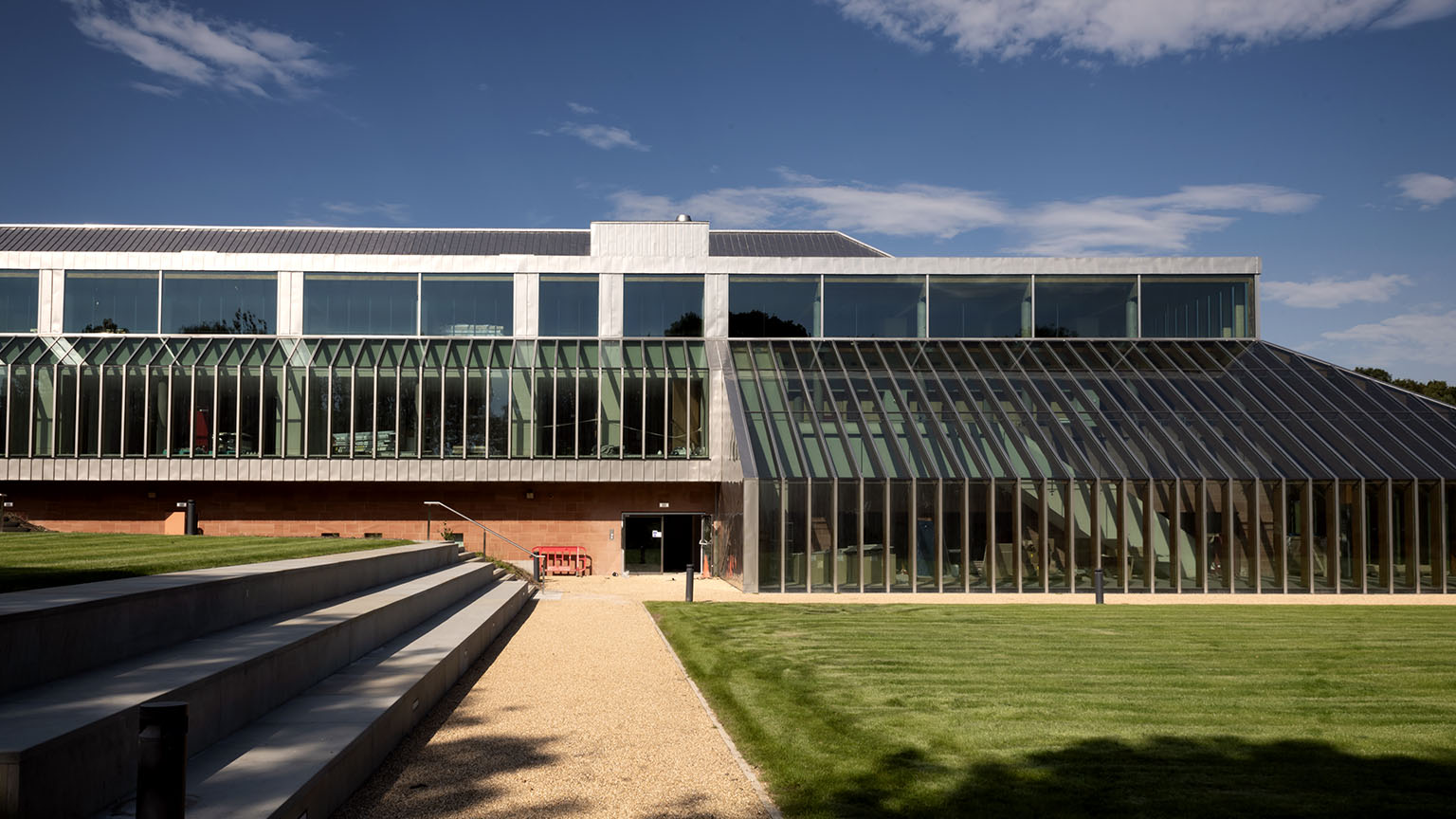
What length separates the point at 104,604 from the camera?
7422mm

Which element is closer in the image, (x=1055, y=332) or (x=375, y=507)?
(x=375, y=507)

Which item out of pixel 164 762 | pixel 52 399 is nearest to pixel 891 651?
pixel 164 762

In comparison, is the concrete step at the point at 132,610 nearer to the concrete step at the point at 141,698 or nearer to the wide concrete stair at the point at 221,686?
the wide concrete stair at the point at 221,686

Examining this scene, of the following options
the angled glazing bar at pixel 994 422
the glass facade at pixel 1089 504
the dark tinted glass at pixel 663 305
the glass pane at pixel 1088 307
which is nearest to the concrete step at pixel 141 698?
the glass facade at pixel 1089 504

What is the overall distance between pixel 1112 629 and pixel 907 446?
9.74 metres

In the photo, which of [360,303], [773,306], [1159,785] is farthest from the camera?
[773,306]

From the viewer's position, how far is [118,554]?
13086mm

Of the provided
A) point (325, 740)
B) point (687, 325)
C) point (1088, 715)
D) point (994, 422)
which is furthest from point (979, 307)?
point (325, 740)

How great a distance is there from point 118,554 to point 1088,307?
30304mm

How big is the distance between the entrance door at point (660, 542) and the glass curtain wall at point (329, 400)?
7.11 feet

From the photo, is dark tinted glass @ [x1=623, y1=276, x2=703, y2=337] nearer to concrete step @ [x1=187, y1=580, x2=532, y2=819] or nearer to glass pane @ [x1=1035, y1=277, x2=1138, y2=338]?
glass pane @ [x1=1035, y1=277, x2=1138, y2=338]

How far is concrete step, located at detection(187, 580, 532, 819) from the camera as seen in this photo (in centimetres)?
619

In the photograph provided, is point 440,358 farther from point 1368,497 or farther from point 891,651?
point 1368,497

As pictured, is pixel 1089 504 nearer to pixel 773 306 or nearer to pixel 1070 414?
pixel 1070 414
